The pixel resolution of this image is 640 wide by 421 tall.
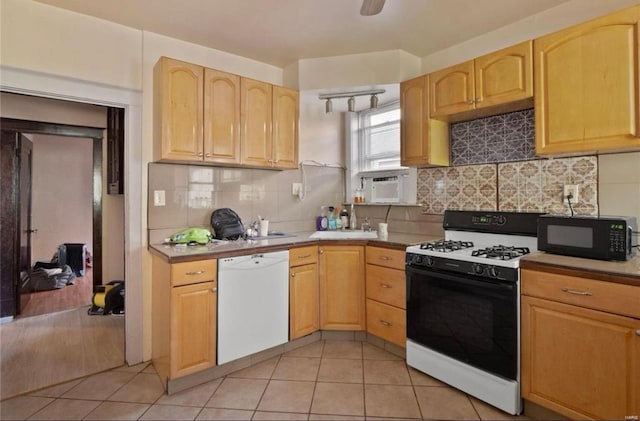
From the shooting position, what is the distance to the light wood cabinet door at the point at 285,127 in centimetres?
283

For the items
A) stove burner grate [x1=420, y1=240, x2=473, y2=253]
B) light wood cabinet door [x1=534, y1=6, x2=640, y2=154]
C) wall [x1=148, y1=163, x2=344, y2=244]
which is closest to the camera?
light wood cabinet door [x1=534, y1=6, x2=640, y2=154]

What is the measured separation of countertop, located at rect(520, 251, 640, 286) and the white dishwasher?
159cm

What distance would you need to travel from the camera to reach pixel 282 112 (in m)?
2.88

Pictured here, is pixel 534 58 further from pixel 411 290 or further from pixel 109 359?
pixel 109 359

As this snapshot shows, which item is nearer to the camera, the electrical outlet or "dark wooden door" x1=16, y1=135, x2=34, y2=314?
the electrical outlet

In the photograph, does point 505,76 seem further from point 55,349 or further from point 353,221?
point 55,349

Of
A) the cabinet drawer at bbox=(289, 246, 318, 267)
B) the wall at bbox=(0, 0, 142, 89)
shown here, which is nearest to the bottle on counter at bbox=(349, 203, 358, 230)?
the cabinet drawer at bbox=(289, 246, 318, 267)

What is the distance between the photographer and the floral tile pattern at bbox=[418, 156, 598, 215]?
6.82ft

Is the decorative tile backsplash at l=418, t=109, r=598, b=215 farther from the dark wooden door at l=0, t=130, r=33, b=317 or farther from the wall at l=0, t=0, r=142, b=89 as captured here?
the dark wooden door at l=0, t=130, r=33, b=317

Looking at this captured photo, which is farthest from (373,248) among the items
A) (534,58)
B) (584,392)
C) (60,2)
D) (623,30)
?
(60,2)

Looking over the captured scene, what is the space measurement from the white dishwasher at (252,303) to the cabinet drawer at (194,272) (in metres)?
0.05

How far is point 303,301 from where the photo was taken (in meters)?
2.65

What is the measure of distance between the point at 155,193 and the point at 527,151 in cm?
274

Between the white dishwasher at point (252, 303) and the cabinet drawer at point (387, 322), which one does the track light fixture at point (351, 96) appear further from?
the cabinet drawer at point (387, 322)
